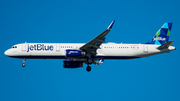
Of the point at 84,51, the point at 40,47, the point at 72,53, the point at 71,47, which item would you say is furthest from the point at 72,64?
the point at 40,47

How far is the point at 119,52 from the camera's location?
174 ft

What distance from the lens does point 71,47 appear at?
5216 cm

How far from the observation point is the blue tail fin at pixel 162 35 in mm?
55594

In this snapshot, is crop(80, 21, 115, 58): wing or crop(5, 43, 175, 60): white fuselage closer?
crop(80, 21, 115, 58): wing

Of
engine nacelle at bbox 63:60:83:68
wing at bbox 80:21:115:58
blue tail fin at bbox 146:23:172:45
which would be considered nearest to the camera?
wing at bbox 80:21:115:58

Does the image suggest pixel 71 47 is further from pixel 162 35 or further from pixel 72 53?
pixel 162 35

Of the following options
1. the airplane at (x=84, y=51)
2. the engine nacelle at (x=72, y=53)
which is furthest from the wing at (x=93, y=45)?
the engine nacelle at (x=72, y=53)

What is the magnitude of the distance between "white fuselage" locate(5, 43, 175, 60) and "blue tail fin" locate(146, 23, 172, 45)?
1893 millimetres

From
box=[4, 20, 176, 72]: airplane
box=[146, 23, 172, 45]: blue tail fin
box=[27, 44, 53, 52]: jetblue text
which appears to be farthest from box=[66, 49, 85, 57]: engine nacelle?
box=[146, 23, 172, 45]: blue tail fin

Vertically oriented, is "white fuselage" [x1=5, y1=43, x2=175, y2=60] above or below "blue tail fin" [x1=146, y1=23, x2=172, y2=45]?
below

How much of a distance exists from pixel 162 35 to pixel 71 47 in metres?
16.3

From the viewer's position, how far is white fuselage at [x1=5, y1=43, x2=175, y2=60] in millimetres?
51656

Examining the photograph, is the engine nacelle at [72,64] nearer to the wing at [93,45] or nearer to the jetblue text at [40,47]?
the jetblue text at [40,47]

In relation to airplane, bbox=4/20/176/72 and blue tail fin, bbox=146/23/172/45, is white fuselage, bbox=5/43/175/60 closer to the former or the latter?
airplane, bbox=4/20/176/72
